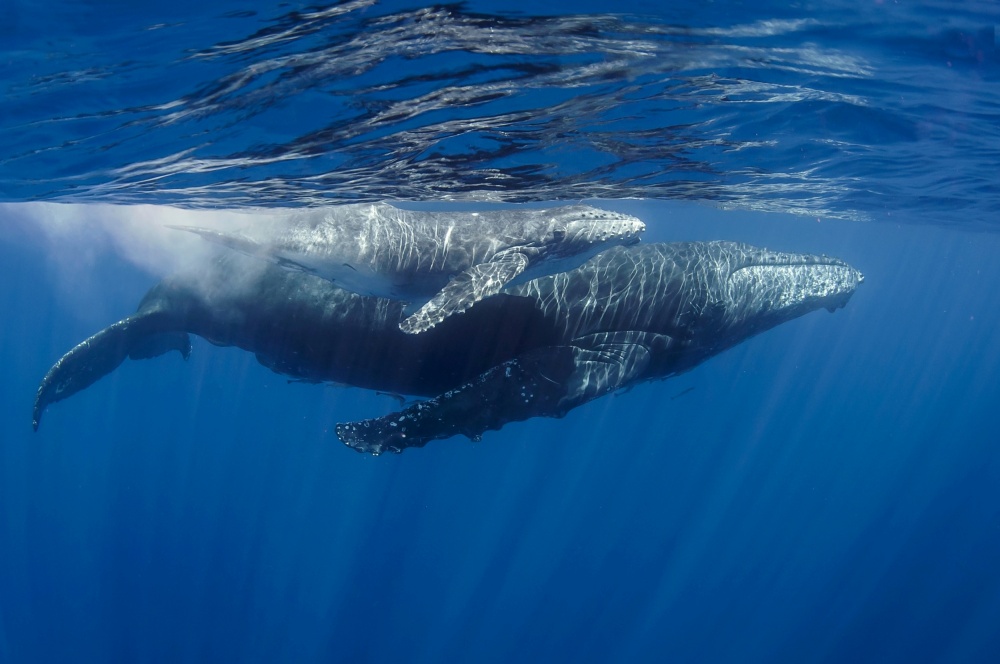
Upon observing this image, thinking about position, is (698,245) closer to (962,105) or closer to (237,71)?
(962,105)

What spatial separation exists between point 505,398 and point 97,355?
323 inches

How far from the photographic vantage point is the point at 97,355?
1112 centimetres

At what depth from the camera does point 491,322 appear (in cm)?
888

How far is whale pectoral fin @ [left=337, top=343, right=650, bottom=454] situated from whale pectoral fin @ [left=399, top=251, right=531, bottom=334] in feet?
3.47

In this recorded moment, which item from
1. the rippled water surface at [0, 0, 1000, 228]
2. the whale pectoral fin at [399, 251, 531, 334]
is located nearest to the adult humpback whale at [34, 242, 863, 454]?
the whale pectoral fin at [399, 251, 531, 334]

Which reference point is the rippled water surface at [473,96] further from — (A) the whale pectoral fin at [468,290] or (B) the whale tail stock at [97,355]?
(B) the whale tail stock at [97,355]

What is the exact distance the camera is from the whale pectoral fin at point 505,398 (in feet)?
24.4

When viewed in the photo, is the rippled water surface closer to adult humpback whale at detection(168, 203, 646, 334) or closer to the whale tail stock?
adult humpback whale at detection(168, 203, 646, 334)

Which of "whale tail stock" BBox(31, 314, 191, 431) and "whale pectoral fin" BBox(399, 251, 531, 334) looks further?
"whale tail stock" BBox(31, 314, 191, 431)

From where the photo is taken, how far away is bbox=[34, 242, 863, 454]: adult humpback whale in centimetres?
816

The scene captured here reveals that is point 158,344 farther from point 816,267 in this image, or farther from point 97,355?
point 816,267

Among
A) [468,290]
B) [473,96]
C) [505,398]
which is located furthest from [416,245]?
[473,96]

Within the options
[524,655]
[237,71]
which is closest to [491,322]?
[237,71]

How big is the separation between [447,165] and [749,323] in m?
7.62
